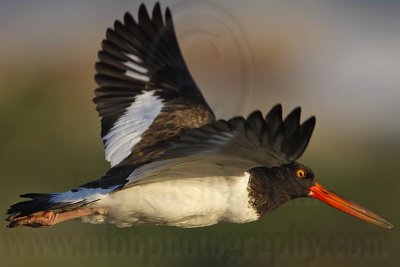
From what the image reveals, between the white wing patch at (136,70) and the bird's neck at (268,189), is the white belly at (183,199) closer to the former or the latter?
the bird's neck at (268,189)

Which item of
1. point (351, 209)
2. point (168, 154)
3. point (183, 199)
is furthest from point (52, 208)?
point (351, 209)

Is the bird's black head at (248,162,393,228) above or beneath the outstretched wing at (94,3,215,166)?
beneath

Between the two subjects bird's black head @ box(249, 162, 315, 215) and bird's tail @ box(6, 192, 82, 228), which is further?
bird's black head @ box(249, 162, 315, 215)

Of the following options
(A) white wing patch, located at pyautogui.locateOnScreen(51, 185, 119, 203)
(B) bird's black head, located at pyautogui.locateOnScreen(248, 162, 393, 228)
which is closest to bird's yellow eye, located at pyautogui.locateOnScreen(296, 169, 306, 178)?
(B) bird's black head, located at pyautogui.locateOnScreen(248, 162, 393, 228)

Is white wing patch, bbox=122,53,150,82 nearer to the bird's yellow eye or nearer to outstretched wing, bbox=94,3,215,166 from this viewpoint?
outstretched wing, bbox=94,3,215,166

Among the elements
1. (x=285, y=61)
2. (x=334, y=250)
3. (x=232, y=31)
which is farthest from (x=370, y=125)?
(x=232, y=31)

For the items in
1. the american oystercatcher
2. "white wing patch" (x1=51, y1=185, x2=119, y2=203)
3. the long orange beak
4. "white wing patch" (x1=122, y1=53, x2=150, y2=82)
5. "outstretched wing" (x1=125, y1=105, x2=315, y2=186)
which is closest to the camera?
"outstretched wing" (x1=125, y1=105, x2=315, y2=186)

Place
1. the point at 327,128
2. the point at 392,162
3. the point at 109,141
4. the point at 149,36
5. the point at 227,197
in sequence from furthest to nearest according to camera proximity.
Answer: the point at 327,128, the point at 392,162, the point at 149,36, the point at 109,141, the point at 227,197

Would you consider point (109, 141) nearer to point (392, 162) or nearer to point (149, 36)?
point (149, 36)
